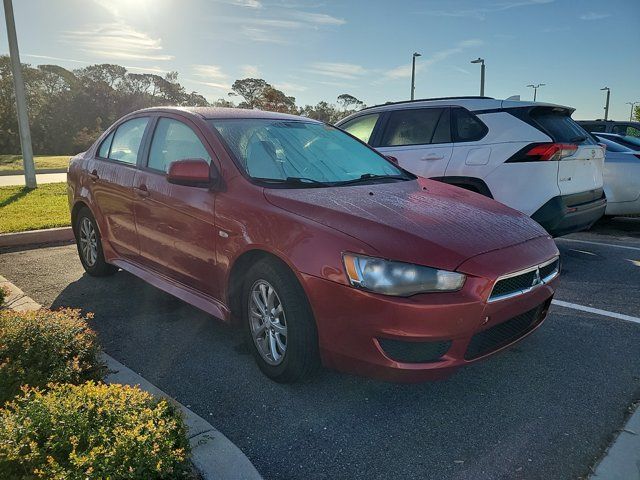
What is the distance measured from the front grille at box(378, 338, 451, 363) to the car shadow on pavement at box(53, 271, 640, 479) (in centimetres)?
41

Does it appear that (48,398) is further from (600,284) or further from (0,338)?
(600,284)

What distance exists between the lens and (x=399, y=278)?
2.43m

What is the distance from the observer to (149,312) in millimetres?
4238

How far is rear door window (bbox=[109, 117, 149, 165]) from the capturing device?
14.0 ft

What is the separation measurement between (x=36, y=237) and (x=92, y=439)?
5.75 meters

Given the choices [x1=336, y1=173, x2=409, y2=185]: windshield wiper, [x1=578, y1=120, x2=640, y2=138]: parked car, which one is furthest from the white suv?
[x1=578, y1=120, x2=640, y2=138]: parked car

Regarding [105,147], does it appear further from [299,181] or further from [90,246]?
[299,181]

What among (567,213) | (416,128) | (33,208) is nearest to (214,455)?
(567,213)

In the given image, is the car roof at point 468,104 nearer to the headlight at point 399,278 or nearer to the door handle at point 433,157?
the door handle at point 433,157

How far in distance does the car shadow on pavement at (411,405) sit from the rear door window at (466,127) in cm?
243

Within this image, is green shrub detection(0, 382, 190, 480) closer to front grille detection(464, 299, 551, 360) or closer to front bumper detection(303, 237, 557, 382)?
front bumper detection(303, 237, 557, 382)

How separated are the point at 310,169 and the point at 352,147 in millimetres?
778

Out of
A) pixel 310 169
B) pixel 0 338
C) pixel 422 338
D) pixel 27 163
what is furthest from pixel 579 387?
pixel 27 163

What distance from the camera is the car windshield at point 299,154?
11.0ft
